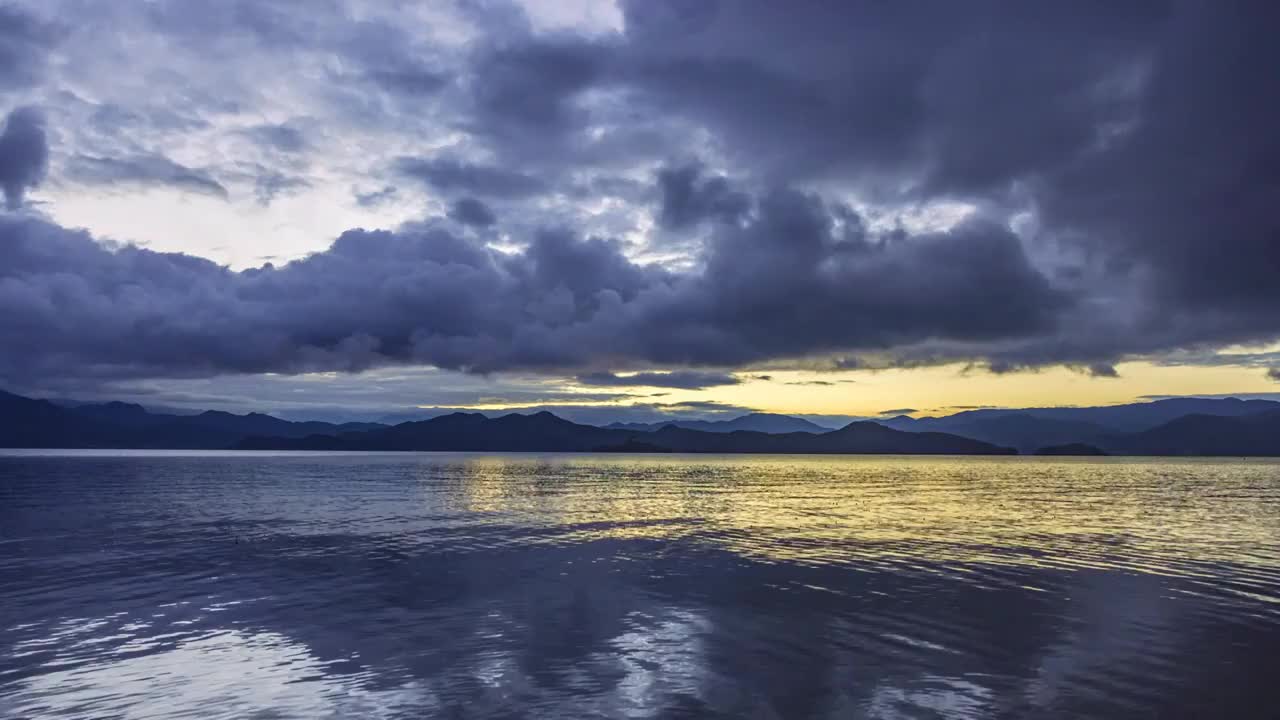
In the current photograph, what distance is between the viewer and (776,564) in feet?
152

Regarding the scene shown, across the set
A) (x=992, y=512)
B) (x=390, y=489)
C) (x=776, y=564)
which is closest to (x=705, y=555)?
(x=776, y=564)

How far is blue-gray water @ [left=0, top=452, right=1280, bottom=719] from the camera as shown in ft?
70.3

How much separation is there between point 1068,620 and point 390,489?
110 m

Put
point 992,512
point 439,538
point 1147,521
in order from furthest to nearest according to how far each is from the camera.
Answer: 1. point 992,512
2. point 1147,521
3. point 439,538

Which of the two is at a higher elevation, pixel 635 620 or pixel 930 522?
pixel 635 620

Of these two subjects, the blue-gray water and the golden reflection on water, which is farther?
the golden reflection on water

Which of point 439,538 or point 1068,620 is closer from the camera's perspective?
point 1068,620

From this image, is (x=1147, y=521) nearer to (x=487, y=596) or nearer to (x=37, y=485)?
(x=487, y=596)

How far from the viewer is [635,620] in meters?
31.5

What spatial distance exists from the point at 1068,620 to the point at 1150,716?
1210cm

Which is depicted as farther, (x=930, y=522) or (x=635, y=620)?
(x=930, y=522)

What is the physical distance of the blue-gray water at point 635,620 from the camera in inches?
843

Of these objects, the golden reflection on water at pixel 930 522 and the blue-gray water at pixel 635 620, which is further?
the golden reflection on water at pixel 930 522

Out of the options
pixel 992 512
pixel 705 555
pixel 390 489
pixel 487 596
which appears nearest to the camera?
pixel 487 596
